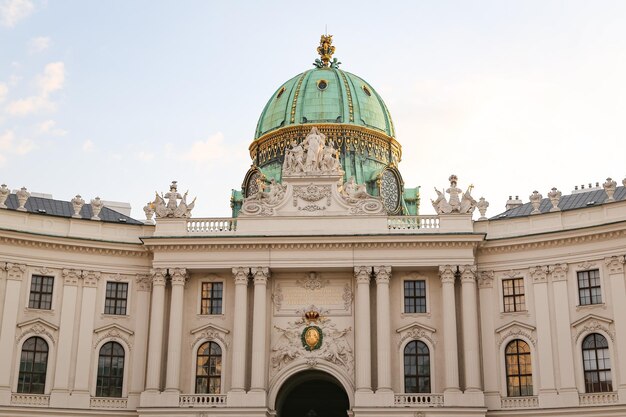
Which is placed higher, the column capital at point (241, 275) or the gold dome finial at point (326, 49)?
the gold dome finial at point (326, 49)

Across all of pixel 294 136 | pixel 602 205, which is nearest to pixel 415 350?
pixel 602 205

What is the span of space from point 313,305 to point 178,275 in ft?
21.5

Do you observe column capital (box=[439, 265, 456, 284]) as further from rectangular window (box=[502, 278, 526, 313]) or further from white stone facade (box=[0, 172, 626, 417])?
rectangular window (box=[502, 278, 526, 313])

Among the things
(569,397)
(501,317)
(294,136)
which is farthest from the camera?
(294,136)

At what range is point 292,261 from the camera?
41531 mm

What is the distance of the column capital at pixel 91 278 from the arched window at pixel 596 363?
2277 centimetres

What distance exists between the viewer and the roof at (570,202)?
143 ft

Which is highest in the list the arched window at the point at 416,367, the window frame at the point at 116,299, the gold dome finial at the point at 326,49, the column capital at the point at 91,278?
the gold dome finial at the point at 326,49

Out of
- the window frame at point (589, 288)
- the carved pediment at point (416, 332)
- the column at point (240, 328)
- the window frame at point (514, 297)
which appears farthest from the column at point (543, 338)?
the column at point (240, 328)

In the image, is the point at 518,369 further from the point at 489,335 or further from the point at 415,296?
the point at 415,296

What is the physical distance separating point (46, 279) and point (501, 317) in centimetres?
2145

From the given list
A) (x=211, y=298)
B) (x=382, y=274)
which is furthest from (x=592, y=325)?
(x=211, y=298)

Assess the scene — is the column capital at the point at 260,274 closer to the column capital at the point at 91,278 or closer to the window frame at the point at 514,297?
the column capital at the point at 91,278

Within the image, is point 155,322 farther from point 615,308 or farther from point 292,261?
point 615,308
